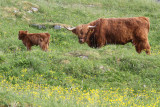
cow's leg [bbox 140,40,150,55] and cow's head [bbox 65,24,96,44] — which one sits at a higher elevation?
cow's head [bbox 65,24,96,44]

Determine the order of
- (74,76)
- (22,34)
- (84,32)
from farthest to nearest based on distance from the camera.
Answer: (22,34)
(84,32)
(74,76)

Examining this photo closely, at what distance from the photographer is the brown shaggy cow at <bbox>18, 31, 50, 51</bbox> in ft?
44.4

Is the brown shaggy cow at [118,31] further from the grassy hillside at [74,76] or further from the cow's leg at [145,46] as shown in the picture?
the grassy hillside at [74,76]

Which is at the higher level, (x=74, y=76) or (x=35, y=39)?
(x=35, y=39)

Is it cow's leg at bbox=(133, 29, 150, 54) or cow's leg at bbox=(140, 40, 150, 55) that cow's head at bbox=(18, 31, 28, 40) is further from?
cow's leg at bbox=(140, 40, 150, 55)

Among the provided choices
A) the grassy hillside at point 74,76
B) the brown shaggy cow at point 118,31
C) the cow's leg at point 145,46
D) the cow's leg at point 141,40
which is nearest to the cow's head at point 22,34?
the grassy hillside at point 74,76

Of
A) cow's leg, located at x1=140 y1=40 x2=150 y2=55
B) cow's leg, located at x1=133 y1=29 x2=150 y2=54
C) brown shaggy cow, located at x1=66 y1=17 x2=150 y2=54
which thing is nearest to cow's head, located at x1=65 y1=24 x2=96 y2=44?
brown shaggy cow, located at x1=66 y1=17 x2=150 y2=54

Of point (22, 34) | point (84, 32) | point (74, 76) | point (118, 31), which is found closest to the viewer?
point (74, 76)

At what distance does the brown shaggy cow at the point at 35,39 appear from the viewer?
13531 mm

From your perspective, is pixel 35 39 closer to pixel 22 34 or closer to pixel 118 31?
pixel 22 34

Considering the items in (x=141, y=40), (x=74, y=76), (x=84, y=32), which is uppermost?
(x=84, y=32)

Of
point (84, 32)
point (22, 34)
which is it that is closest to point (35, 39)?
point (22, 34)

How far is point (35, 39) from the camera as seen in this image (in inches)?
538

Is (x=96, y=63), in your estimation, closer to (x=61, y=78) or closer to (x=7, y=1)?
(x=61, y=78)
